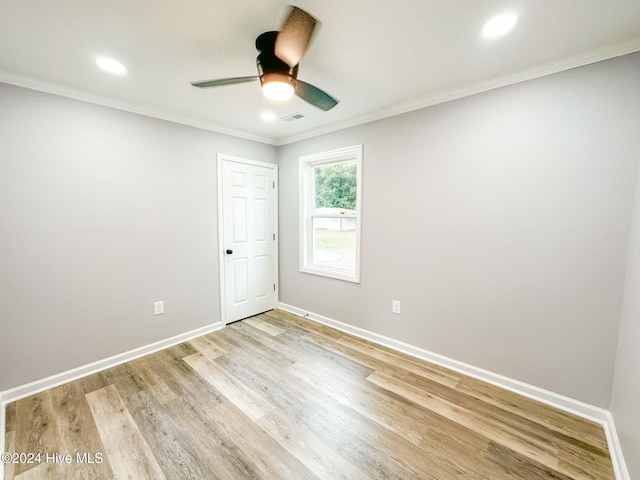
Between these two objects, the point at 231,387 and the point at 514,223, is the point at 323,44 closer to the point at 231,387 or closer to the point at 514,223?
the point at 514,223

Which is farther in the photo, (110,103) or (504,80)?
(110,103)

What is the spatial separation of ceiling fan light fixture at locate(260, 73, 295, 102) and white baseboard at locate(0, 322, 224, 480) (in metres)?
2.56

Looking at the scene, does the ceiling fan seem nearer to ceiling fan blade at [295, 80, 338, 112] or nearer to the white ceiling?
ceiling fan blade at [295, 80, 338, 112]

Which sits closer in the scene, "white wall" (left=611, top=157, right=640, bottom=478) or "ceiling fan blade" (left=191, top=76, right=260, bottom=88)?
"white wall" (left=611, top=157, right=640, bottom=478)

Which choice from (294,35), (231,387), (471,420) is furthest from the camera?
(231,387)

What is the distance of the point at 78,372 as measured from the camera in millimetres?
2322

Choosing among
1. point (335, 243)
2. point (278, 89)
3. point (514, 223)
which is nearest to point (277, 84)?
point (278, 89)

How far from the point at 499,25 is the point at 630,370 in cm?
205

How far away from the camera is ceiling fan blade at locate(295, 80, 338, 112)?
67.2 inches

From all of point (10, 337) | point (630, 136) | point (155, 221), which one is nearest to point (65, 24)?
point (155, 221)

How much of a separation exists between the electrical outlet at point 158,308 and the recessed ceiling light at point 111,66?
2.07m

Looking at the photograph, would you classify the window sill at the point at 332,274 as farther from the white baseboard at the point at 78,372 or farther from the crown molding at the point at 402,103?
the crown molding at the point at 402,103

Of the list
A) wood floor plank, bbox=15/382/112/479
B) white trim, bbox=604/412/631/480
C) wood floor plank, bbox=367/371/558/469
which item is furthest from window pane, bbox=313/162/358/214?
wood floor plank, bbox=15/382/112/479

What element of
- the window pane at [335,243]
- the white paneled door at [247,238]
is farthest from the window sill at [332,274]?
the white paneled door at [247,238]
